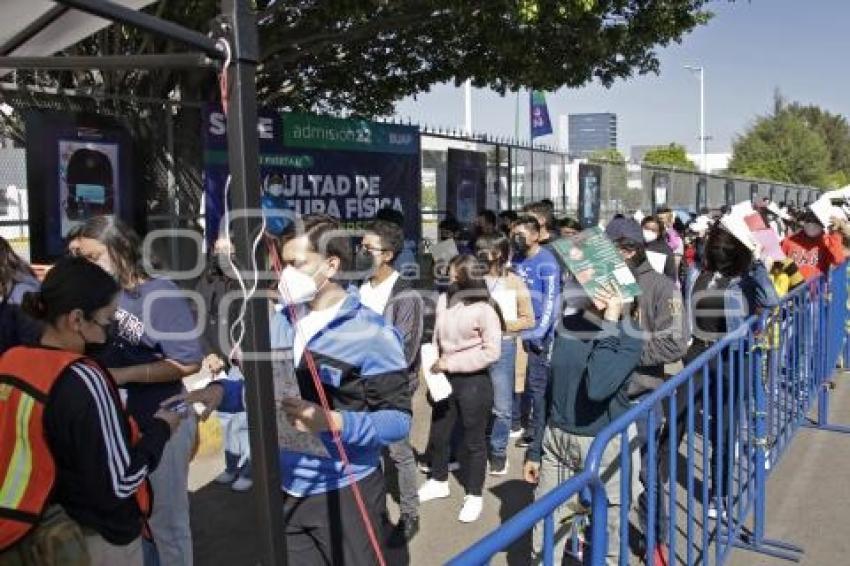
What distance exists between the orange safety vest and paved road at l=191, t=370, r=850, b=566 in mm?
2307

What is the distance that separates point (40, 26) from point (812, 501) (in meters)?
5.06

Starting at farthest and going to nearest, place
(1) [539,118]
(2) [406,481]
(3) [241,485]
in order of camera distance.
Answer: (1) [539,118]
(3) [241,485]
(2) [406,481]

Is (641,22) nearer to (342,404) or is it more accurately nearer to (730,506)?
(730,506)

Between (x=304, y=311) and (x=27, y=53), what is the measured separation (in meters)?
1.85

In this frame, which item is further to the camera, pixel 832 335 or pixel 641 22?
pixel 641 22

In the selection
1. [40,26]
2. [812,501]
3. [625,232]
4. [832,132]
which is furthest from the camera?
[832,132]

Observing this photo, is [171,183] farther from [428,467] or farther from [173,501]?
[173,501]

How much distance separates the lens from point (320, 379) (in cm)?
292

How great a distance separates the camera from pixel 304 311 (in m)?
3.00

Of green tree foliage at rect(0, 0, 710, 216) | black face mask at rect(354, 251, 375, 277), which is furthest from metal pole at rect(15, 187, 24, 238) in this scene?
black face mask at rect(354, 251, 375, 277)

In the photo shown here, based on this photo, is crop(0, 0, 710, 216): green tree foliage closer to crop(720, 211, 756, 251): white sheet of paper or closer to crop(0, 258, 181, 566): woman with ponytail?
crop(720, 211, 756, 251): white sheet of paper

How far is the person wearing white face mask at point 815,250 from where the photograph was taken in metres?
8.30

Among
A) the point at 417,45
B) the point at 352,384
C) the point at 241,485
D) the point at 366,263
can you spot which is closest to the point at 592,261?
the point at 352,384

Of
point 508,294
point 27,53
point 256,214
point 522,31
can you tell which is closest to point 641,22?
point 522,31
